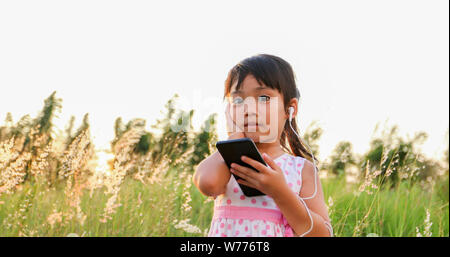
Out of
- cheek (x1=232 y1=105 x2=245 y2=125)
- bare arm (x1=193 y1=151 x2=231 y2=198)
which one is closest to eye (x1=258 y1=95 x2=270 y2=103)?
cheek (x1=232 y1=105 x2=245 y2=125)

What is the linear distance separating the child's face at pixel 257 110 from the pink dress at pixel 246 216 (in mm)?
248

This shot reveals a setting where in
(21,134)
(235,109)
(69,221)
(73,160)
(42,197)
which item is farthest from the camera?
(21,134)

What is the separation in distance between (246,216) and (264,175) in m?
0.30

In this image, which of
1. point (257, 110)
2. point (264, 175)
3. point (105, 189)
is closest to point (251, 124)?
point (257, 110)

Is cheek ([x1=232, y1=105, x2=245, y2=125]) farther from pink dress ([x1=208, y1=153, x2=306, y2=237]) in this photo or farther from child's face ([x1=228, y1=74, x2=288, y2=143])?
pink dress ([x1=208, y1=153, x2=306, y2=237])

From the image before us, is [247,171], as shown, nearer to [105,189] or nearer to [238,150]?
[238,150]

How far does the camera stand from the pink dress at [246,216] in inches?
68.0

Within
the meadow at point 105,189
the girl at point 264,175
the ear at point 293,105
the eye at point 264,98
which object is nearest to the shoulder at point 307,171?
the girl at point 264,175

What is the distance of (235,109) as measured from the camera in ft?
5.98

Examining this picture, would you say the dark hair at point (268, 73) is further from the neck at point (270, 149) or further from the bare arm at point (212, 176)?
the bare arm at point (212, 176)
